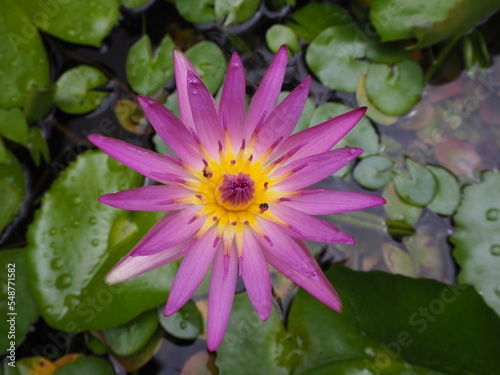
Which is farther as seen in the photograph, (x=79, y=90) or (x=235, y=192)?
(x=79, y=90)

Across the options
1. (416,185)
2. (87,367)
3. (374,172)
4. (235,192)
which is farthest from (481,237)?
(87,367)

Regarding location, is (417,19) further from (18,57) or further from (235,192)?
(18,57)

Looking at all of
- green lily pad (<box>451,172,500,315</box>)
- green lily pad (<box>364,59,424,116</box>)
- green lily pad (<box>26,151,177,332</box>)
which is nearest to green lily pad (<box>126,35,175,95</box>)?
green lily pad (<box>26,151,177,332</box>)

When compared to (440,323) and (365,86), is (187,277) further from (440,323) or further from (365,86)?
(365,86)

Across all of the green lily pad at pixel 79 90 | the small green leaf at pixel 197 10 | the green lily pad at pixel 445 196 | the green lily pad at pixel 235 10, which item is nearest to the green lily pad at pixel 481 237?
the green lily pad at pixel 445 196

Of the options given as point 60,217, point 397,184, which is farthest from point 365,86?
point 60,217

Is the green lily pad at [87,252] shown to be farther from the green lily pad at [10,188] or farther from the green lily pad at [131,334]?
the green lily pad at [10,188]
